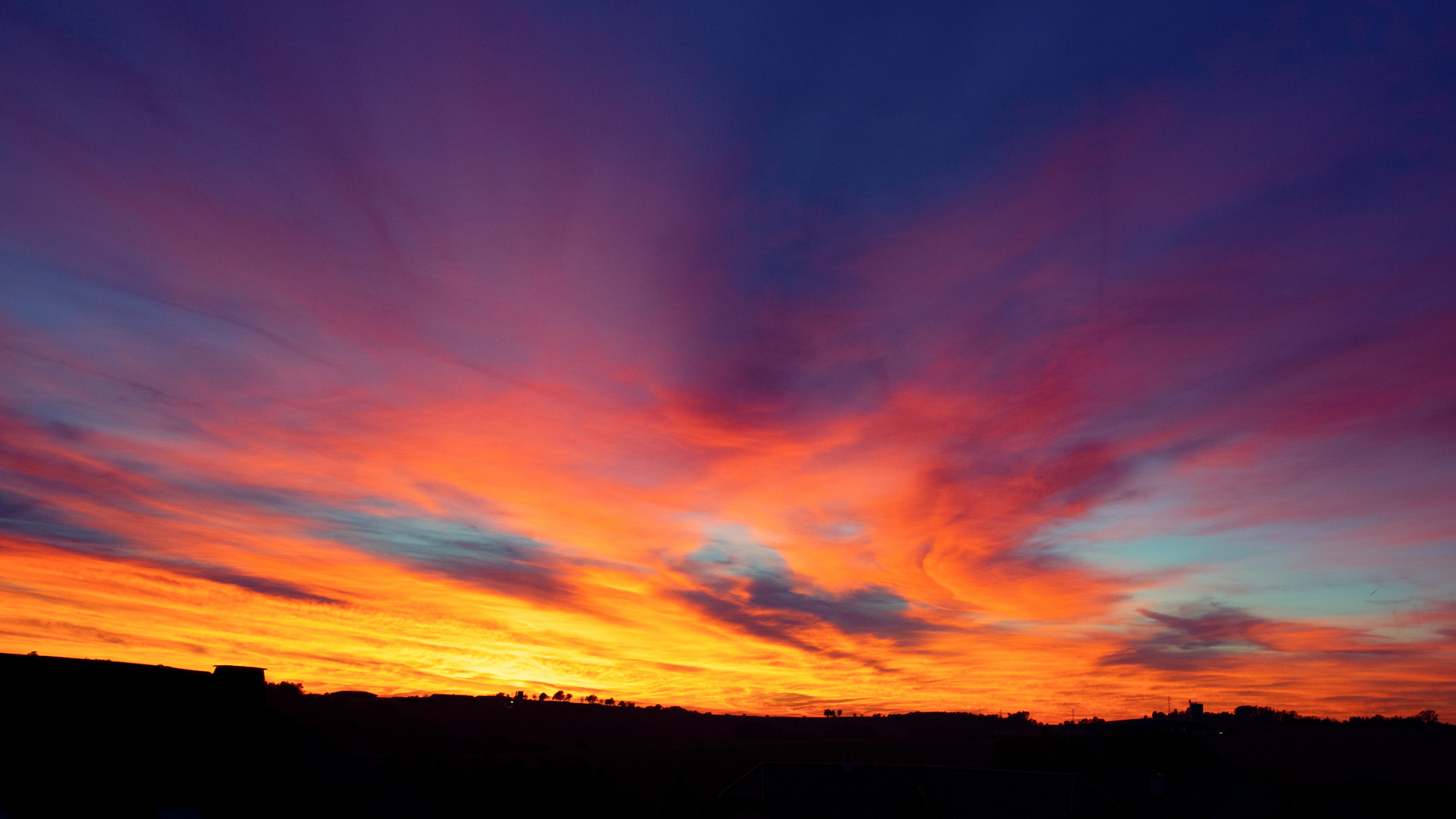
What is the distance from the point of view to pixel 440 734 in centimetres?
16438

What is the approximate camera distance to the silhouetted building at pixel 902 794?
56719 mm

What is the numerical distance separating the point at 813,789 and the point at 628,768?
7737 cm

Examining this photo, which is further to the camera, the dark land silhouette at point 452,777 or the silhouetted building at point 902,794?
the silhouetted building at point 902,794

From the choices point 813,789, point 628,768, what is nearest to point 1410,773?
point 628,768

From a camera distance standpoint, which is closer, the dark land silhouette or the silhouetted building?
the dark land silhouette

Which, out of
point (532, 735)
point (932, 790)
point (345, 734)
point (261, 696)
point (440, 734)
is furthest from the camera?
point (532, 735)

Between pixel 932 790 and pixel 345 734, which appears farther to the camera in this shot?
pixel 345 734

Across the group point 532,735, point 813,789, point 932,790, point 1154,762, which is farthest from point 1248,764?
point 532,735

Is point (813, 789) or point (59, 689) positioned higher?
point (59, 689)

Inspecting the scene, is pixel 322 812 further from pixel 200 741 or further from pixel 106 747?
pixel 106 747

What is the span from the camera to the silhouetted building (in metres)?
56.7

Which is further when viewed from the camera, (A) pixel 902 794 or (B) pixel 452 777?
(B) pixel 452 777

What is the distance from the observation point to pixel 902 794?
61.4 metres

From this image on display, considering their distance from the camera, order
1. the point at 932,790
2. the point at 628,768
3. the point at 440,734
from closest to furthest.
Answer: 1. the point at 932,790
2. the point at 628,768
3. the point at 440,734
